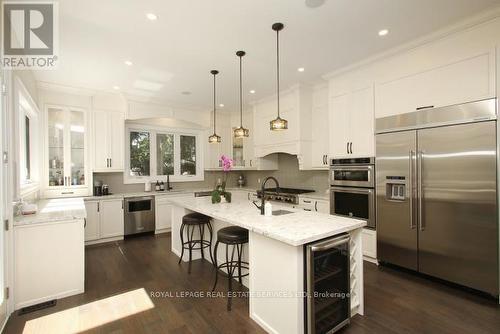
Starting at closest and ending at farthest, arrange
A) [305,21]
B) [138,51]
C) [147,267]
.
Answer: [305,21]
[138,51]
[147,267]

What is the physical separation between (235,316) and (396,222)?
7.27 feet

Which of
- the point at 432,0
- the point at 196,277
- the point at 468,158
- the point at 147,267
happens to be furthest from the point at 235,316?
the point at 432,0

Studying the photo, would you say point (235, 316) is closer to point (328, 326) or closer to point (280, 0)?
point (328, 326)

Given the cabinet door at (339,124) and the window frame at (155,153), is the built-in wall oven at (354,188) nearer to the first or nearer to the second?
the cabinet door at (339,124)

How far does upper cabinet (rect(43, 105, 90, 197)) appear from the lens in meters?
4.04

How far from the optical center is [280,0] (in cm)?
207

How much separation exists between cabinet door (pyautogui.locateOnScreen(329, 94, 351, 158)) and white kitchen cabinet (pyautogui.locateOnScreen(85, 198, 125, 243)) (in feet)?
→ 12.9

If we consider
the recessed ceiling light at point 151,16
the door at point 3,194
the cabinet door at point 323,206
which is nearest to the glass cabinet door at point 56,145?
the door at point 3,194

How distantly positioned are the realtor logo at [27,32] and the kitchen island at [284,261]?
8.03ft

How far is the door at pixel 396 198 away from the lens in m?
2.84

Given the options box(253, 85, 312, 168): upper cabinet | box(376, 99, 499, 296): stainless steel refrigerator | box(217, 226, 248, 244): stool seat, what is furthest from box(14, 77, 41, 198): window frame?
box(376, 99, 499, 296): stainless steel refrigerator

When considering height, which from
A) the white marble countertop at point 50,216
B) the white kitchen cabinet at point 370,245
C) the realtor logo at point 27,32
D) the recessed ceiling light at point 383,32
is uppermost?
the recessed ceiling light at point 383,32

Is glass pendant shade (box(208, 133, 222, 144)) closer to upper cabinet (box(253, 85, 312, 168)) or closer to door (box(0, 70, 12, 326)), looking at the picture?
upper cabinet (box(253, 85, 312, 168))

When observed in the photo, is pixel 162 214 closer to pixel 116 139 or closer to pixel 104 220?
pixel 104 220
